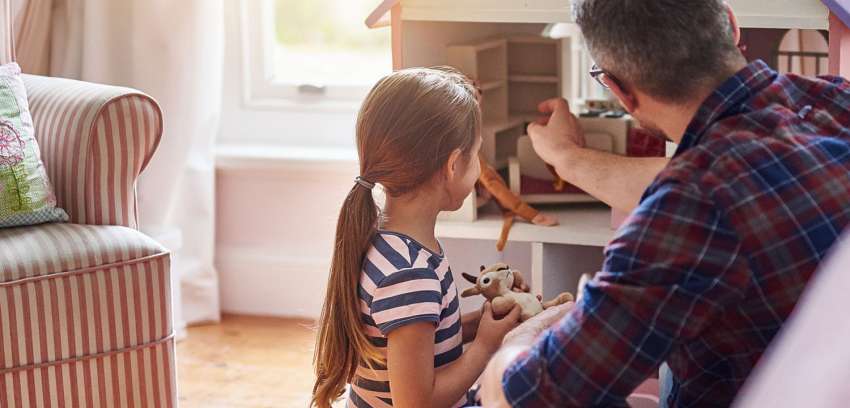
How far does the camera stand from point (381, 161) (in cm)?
138

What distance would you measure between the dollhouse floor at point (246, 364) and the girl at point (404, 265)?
72cm

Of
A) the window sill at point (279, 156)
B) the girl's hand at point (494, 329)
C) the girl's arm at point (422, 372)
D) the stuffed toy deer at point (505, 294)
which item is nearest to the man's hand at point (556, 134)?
the stuffed toy deer at point (505, 294)

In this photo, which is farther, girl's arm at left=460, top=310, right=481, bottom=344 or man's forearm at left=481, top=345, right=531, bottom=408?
girl's arm at left=460, top=310, right=481, bottom=344

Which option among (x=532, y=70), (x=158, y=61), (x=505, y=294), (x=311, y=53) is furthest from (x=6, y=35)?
(x=505, y=294)

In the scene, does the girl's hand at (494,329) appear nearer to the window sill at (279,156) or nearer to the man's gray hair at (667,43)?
the man's gray hair at (667,43)

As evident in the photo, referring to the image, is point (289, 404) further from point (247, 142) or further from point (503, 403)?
point (503, 403)

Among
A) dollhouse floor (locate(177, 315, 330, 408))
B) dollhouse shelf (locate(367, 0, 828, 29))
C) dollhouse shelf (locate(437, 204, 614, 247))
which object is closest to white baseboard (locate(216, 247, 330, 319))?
dollhouse floor (locate(177, 315, 330, 408))

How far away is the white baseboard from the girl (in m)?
1.36

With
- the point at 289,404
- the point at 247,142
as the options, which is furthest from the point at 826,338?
the point at 247,142

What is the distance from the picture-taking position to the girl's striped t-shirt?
134 centimetres

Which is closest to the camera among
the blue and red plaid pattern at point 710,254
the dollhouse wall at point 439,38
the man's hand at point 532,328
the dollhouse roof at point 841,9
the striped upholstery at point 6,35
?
the blue and red plaid pattern at point 710,254

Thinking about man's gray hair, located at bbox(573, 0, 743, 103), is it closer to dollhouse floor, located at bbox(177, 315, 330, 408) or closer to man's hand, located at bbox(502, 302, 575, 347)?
man's hand, located at bbox(502, 302, 575, 347)

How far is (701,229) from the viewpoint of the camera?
3.05 feet

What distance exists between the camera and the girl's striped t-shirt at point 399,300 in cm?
134
